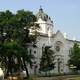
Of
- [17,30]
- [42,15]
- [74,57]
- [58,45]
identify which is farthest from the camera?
[42,15]

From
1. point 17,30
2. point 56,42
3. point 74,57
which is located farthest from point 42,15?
point 17,30

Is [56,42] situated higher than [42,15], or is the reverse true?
[42,15]

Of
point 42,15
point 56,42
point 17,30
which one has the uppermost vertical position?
point 42,15

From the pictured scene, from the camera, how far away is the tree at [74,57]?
259 feet

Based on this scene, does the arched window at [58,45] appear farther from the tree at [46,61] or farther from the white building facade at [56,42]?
the tree at [46,61]

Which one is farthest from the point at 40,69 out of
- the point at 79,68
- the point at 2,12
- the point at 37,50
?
the point at 2,12

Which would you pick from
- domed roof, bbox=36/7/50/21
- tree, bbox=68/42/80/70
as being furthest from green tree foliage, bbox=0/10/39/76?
domed roof, bbox=36/7/50/21

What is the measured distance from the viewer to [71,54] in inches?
3305

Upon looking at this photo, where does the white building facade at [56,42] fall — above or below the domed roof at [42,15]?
below

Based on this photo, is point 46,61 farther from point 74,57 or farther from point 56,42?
point 56,42

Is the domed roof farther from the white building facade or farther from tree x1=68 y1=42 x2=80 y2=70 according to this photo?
tree x1=68 y1=42 x2=80 y2=70

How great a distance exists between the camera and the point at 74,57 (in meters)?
81.2

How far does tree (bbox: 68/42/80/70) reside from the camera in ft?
259

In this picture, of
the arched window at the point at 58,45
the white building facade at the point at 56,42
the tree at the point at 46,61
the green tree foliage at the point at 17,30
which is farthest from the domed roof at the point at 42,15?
the green tree foliage at the point at 17,30
